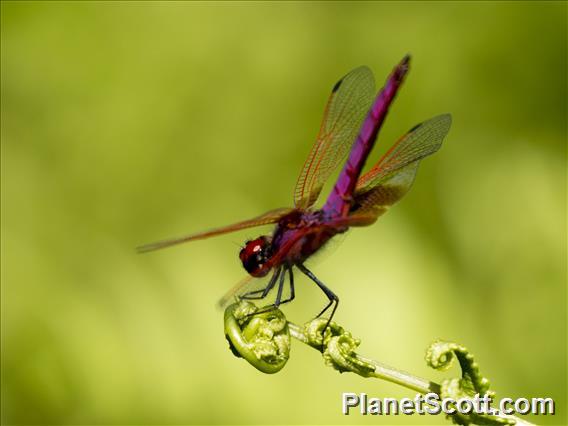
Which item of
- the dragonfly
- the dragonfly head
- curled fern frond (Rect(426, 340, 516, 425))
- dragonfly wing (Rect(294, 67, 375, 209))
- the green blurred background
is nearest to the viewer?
curled fern frond (Rect(426, 340, 516, 425))

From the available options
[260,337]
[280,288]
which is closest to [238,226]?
[260,337]

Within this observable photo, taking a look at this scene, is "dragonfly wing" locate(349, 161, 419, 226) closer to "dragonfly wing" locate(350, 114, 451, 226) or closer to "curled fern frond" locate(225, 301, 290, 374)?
"dragonfly wing" locate(350, 114, 451, 226)

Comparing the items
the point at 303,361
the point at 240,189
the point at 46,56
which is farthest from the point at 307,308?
the point at 46,56

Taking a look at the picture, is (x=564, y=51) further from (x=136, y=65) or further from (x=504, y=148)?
(x=136, y=65)

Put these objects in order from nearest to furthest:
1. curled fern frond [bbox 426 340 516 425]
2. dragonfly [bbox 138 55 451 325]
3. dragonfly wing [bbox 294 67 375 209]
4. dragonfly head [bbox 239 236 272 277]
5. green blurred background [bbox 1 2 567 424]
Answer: curled fern frond [bbox 426 340 516 425], dragonfly [bbox 138 55 451 325], dragonfly head [bbox 239 236 272 277], dragonfly wing [bbox 294 67 375 209], green blurred background [bbox 1 2 567 424]

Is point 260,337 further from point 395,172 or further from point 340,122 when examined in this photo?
point 340,122

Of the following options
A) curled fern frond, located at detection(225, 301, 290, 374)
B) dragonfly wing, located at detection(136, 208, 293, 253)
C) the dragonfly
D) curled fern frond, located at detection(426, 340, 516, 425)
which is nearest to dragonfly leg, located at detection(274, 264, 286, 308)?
the dragonfly

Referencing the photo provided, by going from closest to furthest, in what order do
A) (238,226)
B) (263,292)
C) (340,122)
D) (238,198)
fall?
(238,226) < (263,292) < (340,122) < (238,198)

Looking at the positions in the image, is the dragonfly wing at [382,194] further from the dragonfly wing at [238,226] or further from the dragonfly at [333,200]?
the dragonfly wing at [238,226]

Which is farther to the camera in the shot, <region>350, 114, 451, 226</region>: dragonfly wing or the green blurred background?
the green blurred background
